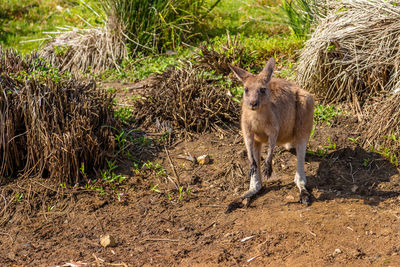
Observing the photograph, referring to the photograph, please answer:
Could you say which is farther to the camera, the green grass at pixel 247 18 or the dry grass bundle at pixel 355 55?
the green grass at pixel 247 18

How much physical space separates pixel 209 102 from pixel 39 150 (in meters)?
2.04

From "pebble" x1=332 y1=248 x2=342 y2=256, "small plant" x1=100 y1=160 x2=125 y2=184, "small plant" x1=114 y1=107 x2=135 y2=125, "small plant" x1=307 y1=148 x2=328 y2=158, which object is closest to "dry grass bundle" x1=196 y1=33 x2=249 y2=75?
"small plant" x1=114 y1=107 x2=135 y2=125

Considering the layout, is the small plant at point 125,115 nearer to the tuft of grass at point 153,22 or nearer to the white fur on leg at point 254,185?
the tuft of grass at point 153,22

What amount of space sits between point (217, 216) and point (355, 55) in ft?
8.98

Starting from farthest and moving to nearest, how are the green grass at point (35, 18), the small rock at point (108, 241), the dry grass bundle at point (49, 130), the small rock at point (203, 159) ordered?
1. the green grass at point (35, 18)
2. the small rock at point (203, 159)
3. the dry grass bundle at point (49, 130)
4. the small rock at point (108, 241)

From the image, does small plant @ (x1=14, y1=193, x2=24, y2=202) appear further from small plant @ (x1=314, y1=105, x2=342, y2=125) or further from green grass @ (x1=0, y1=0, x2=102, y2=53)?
green grass @ (x1=0, y1=0, x2=102, y2=53)

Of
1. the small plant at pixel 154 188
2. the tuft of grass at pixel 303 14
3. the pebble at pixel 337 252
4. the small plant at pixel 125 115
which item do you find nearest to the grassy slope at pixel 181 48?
the tuft of grass at pixel 303 14

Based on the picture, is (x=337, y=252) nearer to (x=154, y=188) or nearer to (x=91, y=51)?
(x=154, y=188)

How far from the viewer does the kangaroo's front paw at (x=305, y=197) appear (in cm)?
483

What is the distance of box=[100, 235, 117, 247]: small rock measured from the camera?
14.6 feet

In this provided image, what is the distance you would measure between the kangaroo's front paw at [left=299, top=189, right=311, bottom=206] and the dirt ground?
8 centimetres

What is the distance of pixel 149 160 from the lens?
5.62m

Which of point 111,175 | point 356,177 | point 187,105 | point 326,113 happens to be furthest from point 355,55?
point 111,175

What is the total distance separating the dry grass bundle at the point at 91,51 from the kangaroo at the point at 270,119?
3.32 m
